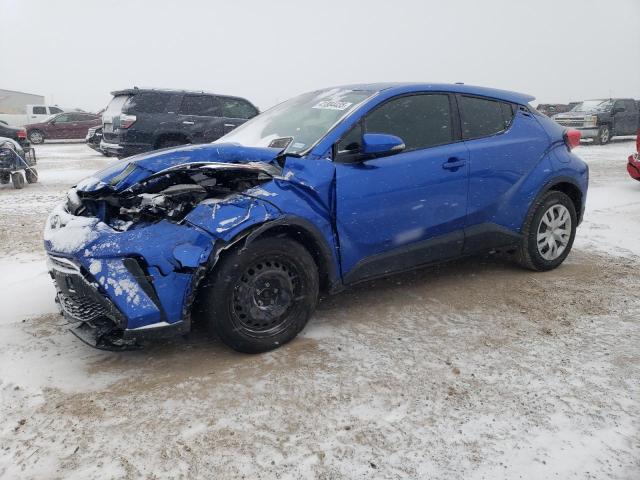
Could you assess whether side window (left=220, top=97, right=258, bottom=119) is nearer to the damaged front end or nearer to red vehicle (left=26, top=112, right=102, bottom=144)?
the damaged front end

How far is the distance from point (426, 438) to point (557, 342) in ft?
4.70

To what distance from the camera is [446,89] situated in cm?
399

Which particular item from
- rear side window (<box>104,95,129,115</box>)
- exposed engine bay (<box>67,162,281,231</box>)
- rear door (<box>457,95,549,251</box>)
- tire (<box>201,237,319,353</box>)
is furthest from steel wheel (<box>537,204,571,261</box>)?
Answer: rear side window (<box>104,95,129,115</box>)

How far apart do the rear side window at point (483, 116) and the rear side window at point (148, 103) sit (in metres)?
7.99

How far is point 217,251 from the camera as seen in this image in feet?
9.24

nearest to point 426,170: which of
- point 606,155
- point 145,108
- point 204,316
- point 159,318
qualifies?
point 204,316

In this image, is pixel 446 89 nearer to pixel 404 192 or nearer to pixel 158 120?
pixel 404 192

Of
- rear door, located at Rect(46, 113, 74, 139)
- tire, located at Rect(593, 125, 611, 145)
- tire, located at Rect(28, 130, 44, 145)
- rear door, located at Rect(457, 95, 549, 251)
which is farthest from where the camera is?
rear door, located at Rect(46, 113, 74, 139)

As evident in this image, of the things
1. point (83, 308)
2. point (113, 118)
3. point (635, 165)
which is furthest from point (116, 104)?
point (635, 165)

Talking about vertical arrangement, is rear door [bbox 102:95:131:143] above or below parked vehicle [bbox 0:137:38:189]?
above

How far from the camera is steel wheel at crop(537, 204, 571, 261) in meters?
4.47

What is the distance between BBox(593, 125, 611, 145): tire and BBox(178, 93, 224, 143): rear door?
1516cm

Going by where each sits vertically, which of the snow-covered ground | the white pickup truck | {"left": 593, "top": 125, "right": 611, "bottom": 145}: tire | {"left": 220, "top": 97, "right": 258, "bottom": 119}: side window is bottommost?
the snow-covered ground

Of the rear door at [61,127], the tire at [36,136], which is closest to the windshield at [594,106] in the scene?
the rear door at [61,127]
